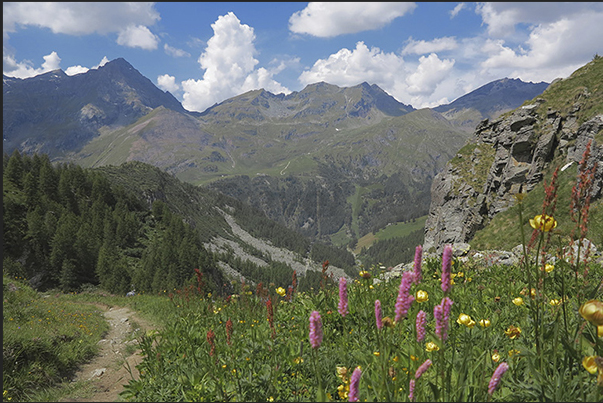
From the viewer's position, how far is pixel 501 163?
33938 mm

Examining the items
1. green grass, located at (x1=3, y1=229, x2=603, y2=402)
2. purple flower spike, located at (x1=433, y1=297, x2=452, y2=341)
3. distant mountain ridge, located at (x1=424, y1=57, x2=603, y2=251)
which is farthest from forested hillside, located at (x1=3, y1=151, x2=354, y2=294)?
purple flower spike, located at (x1=433, y1=297, x2=452, y2=341)

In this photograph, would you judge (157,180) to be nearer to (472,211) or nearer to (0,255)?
(472,211)

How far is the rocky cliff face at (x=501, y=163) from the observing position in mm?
27672

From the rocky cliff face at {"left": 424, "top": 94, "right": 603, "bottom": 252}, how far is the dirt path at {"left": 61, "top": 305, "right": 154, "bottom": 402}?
27.1 metres

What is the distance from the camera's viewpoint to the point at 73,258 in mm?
52250

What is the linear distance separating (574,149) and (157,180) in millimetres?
185291

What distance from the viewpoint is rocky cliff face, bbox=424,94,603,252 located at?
90.8ft

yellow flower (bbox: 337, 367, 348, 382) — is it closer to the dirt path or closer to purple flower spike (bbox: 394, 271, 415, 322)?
purple flower spike (bbox: 394, 271, 415, 322)

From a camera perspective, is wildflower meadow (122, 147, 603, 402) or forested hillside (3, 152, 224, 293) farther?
forested hillside (3, 152, 224, 293)

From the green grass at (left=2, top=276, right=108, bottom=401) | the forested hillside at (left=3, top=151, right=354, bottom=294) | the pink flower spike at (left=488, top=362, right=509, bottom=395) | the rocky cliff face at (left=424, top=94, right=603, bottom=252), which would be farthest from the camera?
the forested hillside at (left=3, top=151, right=354, bottom=294)

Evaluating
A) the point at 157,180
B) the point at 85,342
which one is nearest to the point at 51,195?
the point at 85,342

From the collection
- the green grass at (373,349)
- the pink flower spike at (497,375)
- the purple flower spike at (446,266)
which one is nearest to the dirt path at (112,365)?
the green grass at (373,349)

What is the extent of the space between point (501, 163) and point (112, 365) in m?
38.5

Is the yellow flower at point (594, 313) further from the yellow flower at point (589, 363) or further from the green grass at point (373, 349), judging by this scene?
the yellow flower at point (589, 363)
